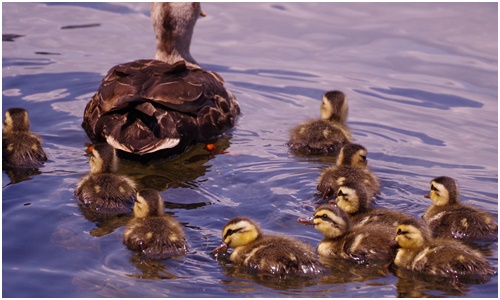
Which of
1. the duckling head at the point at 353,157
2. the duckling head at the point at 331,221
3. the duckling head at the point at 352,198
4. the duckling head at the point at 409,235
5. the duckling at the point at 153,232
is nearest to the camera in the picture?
the duckling head at the point at 409,235

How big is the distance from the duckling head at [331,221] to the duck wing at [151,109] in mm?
2223

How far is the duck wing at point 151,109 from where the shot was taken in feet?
28.0

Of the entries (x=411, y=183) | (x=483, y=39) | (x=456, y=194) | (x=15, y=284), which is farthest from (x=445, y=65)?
(x=15, y=284)

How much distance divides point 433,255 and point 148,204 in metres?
1.98

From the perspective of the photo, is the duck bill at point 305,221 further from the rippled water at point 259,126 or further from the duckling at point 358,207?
the duckling at point 358,207

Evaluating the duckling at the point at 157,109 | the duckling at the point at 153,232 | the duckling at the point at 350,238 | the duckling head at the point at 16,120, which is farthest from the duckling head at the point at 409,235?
the duckling head at the point at 16,120

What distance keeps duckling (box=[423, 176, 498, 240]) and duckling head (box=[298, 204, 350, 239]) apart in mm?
767

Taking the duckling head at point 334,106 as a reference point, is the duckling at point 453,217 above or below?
below

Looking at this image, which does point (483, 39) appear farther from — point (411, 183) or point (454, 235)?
point (454, 235)

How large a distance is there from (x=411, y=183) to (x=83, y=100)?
3.93m

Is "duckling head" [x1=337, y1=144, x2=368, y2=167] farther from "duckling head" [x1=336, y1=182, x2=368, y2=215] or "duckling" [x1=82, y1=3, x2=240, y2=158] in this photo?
"duckling" [x1=82, y1=3, x2=240, y2=158]

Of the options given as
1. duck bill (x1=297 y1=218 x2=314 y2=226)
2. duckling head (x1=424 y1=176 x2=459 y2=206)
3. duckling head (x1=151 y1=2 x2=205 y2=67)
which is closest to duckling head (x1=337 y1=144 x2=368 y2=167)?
duckling head (x1=424 y1=176 x2=459 y2=206)

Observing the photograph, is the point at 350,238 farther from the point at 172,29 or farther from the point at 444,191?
the point at 172,29

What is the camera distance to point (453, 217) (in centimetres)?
709
